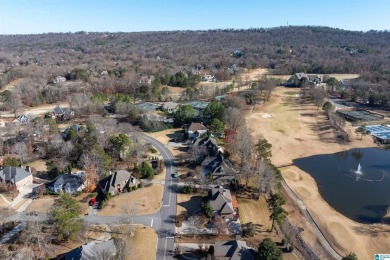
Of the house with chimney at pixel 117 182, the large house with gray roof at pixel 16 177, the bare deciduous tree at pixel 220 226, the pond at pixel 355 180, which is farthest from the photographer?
the large house with gray roof at pixel 16 177

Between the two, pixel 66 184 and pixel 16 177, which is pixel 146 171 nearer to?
pixel 66 184

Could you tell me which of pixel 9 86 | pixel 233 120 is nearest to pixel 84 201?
pixel 233 120

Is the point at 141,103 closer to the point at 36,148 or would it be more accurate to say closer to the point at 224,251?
the point at 36,148

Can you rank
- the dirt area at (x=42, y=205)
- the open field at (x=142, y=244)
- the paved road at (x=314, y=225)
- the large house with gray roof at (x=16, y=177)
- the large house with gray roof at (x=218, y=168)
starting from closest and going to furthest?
the open field at (x=142, y=244)
the paved road at (x=314, y=225)
the dirt area at (x=42, y=205)
the large house with gray roof at (x=16, y=177)
the large house with gray roof at (x=218, y=168)

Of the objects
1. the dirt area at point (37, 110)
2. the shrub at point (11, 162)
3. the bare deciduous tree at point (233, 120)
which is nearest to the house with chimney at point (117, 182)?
the shrub at point (11, 162)

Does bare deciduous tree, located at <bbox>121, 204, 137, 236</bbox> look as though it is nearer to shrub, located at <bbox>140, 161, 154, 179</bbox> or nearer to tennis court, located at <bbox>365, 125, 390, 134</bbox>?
shrub, located at <bbox>140, 161, 154, 179</bbox>

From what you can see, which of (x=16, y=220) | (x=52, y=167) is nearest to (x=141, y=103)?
(x=52, y=167)

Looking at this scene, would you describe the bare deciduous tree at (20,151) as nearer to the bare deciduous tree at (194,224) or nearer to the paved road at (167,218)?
the paved road at (167,218)
